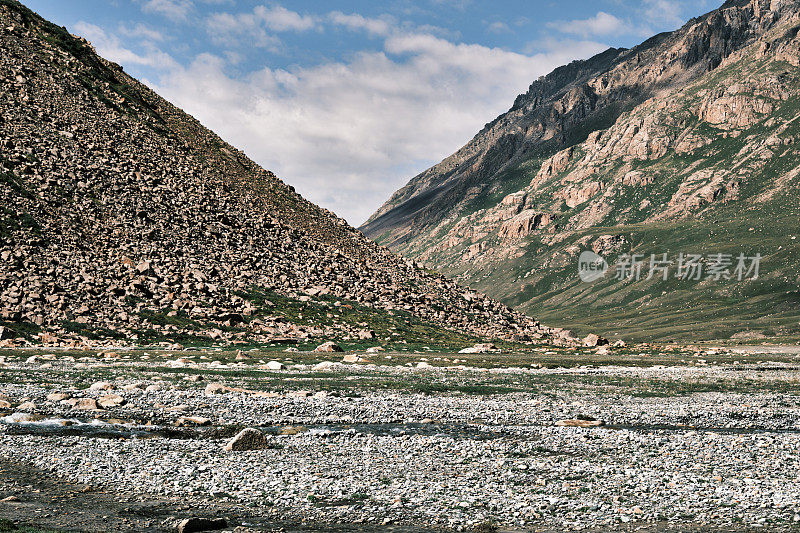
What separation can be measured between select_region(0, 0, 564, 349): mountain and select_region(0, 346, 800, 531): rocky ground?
29749 mm

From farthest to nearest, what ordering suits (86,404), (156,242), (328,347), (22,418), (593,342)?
(593,342), (156,242), (328,347), (86,404), (22,418)

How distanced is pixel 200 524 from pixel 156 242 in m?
89.7

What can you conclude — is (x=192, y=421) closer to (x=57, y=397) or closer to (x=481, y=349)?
(x=57, y=397)

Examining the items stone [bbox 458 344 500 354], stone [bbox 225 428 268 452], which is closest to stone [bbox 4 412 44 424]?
stone [bbox 225 428 268 452]

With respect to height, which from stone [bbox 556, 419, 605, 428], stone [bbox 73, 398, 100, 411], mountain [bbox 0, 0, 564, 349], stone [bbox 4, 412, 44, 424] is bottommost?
stone [bbox 556, 419, 605, 428]

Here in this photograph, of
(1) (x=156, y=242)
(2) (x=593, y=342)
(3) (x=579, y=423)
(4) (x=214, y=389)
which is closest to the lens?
(3) (x=579, y=423)

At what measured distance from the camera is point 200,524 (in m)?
16.8

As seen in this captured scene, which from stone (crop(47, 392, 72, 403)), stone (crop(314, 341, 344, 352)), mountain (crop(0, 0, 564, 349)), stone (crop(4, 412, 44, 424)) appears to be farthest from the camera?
mountain (crop(0, 0, 564, 349))

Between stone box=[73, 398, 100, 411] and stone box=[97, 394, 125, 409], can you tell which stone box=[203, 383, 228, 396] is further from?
stone box=[73, 398, 100, 411]

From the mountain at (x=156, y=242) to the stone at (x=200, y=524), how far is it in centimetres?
6388

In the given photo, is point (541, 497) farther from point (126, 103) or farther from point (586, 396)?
point (126, 103)

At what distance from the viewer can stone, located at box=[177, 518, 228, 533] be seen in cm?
1648

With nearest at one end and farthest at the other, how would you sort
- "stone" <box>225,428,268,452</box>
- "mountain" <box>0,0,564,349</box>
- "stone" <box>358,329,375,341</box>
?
"stone" <box>225,428,268,452</box>
"mountain" <box>0,0,564,349</box>
"stone" <box>358,329,375,341</box>

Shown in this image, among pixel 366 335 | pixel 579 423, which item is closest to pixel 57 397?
pixel 579 423
